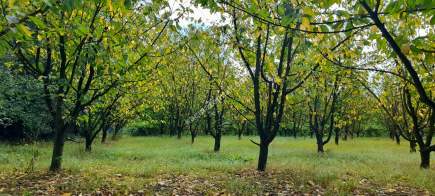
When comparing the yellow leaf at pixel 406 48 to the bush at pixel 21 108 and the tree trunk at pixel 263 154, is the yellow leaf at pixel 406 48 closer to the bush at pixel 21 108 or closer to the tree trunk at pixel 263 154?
the tree trunk at pixel 263 154

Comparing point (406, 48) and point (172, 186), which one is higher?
point (406, 48)

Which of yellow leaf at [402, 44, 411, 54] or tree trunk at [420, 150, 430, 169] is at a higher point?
yellow leaf at [402, 44, 411, 54]

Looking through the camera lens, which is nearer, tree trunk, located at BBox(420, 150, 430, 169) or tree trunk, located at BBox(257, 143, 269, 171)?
tree trunk, located at BBox(257, 143, 269, 171)

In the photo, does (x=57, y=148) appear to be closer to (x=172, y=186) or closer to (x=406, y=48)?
(x=172, y=186)

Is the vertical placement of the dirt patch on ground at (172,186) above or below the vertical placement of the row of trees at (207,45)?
below

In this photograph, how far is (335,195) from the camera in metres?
7.73

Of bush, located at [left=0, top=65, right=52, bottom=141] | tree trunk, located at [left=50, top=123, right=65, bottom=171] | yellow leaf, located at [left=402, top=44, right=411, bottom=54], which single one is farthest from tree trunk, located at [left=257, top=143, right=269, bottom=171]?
bush, located at [left=0, top=65, right=52, bottom=141]

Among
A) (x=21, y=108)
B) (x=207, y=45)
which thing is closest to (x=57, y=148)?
(x=207, y=45)

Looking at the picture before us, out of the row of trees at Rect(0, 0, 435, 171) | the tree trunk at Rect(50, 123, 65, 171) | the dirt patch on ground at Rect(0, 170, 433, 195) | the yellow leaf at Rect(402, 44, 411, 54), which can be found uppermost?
the row of trees at Rect(0, 0, 435, 171)

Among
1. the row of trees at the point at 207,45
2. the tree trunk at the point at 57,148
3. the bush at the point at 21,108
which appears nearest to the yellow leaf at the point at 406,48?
the row of trees at the point at 207,45

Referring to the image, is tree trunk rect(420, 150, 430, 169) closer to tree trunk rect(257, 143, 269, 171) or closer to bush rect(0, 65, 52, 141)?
tree trunk rect(257, 143, 269, 171)

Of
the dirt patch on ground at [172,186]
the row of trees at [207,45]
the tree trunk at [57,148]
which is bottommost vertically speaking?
the dirt patch on ground at [172,186]

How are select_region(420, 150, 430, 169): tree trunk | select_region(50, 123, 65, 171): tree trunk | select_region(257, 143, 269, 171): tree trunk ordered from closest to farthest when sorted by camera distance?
select_region(50, 123, 65, 171): tree trunk, select_region(257, 143, 269, 171): tree trunk, select_region(420, 150, 430, 169): tree trunk

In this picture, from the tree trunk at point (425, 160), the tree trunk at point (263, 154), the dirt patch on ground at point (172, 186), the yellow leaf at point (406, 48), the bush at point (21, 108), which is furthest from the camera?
the bush at point (21, 108)
